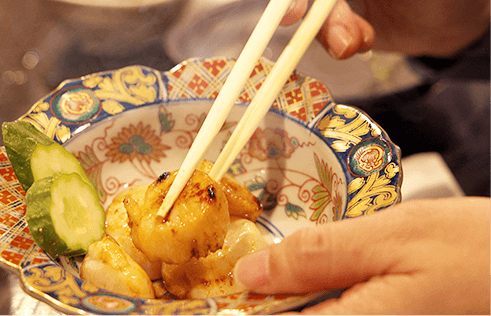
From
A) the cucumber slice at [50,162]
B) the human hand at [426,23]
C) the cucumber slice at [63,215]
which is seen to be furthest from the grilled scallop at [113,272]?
the human hand at [426,23]

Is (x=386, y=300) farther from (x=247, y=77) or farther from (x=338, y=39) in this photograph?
(x=338, y=39)

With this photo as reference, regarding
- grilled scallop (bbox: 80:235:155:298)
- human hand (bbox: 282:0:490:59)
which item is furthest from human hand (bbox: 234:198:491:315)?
human hand (bbox: 282:0:490:59)

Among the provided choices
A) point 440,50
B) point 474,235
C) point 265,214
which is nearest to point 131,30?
point 265,214

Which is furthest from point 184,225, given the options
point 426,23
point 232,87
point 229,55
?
point 426,23

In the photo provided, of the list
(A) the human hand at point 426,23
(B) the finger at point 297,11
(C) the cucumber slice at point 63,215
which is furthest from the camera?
(A) the human hand at point 426,23

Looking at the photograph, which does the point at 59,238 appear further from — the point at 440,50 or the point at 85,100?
the point at 440,50

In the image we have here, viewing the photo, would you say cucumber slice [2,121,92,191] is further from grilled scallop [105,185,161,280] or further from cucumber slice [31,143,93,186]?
grilled scallop [105,185,161,280]

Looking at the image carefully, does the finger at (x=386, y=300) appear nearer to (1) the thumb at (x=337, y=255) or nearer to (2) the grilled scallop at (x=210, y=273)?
(1) the thumb at (x=337, y=255)
